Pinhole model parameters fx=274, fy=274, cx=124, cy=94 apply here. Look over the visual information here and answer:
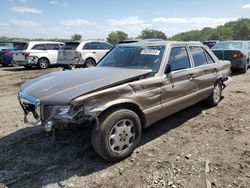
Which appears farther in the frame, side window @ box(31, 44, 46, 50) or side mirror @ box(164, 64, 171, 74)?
side window @ box(31, 44, 46, 50)

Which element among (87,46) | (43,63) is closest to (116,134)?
(87,46)

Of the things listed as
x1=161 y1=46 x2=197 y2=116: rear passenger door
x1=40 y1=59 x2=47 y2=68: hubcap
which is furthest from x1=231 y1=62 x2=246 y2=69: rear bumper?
x1=40 y1=59 x2=47 y2=68: hubcap

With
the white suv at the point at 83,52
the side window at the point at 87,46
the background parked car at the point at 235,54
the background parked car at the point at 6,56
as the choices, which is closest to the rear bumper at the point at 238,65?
the background parked car at the point at 235,54

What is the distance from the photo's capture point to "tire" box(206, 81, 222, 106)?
6.47 meters

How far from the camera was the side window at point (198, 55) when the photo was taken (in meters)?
5.69

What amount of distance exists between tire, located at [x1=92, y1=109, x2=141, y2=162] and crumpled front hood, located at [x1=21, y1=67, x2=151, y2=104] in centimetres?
46

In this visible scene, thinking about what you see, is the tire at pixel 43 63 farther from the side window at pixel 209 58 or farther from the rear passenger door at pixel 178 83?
the rear passenger door at pixel 178 83

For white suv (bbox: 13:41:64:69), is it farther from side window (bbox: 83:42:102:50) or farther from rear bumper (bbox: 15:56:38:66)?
side window (bbox: 83:42:102:50)

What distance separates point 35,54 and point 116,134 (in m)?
13.8

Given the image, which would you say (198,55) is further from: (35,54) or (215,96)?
(35,54)

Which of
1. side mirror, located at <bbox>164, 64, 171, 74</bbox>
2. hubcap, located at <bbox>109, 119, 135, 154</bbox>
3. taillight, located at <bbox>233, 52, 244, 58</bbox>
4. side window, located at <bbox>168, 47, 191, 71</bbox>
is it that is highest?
side window, located at <bbox>168, 47, 191, 71</bbox>

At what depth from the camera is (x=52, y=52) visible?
666 inches

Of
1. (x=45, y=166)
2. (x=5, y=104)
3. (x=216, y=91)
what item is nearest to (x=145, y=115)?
(x=45, y=166)

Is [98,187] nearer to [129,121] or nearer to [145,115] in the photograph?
[129,121]
